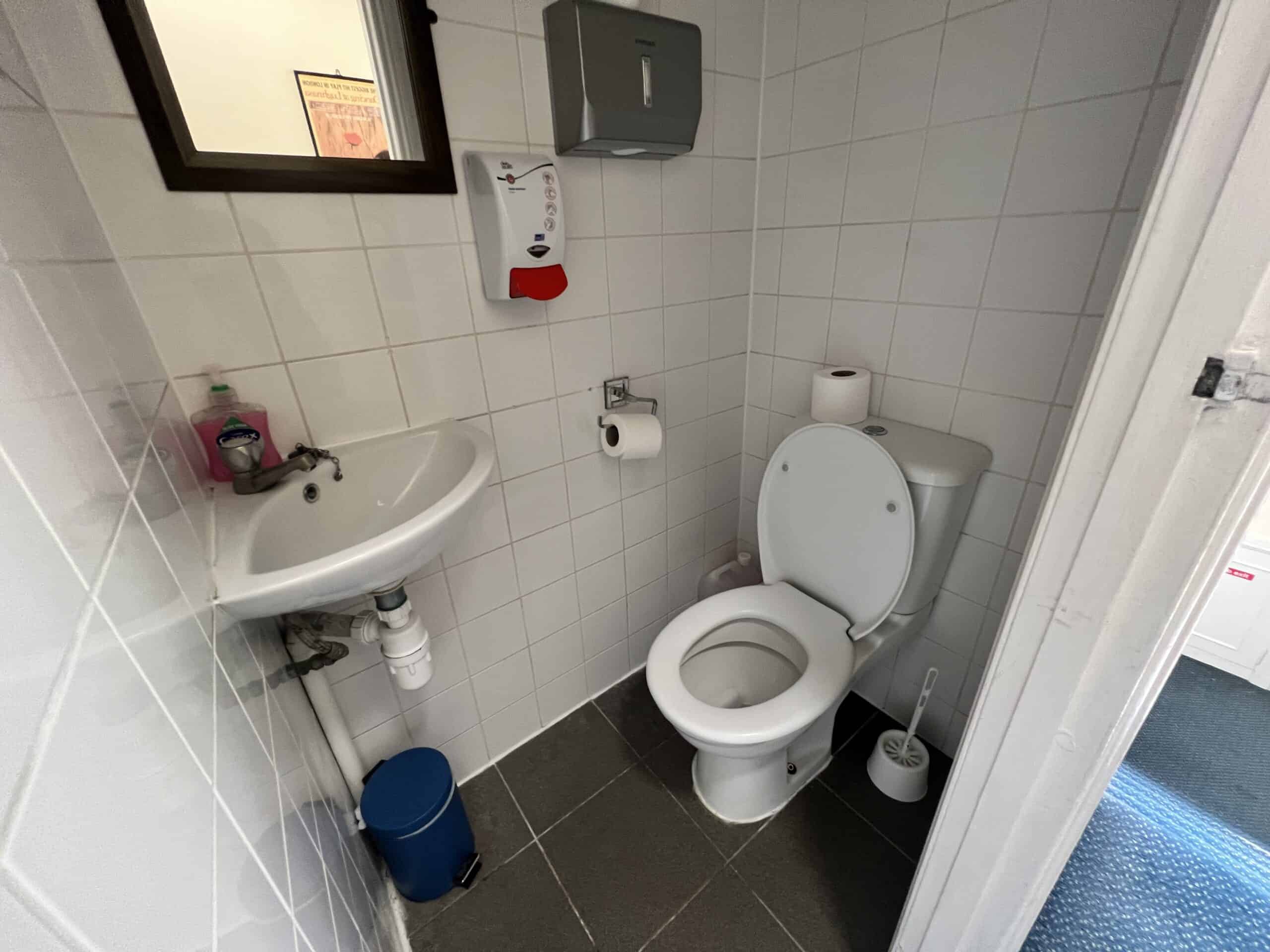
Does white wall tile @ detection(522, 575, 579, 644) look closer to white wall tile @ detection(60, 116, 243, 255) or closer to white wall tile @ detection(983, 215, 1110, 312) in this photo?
white wall tile @ detection(60, 116, 243, 255)

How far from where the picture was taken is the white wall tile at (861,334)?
1.21 metres

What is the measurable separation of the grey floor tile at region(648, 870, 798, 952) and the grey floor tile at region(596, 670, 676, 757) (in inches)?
14.9

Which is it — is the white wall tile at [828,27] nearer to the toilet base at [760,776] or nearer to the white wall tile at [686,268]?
the white wall tile at [686,268]

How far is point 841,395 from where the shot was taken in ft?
3.98

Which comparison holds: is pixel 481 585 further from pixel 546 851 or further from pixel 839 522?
pixel 839 522

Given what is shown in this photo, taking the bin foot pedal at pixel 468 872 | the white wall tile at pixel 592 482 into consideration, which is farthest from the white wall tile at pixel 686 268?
the bin foot pedal at pixel 468 872

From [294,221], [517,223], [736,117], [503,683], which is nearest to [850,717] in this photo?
[503,683]

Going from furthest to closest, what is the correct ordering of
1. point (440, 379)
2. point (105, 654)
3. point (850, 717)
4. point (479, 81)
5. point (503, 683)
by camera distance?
point (850, 717) < point (503, 683) < point (440, 379) < point (479, 81) < point (105, 654)

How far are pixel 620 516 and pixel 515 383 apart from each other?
1.61 ft

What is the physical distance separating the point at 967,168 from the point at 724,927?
157 centimetres

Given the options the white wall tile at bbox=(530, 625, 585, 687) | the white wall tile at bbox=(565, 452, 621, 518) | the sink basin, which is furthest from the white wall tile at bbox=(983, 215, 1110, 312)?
the white wall tile at bbox=(530, 625, 585, 687)

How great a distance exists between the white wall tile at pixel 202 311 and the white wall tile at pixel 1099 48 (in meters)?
1.33

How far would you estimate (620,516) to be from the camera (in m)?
1.44

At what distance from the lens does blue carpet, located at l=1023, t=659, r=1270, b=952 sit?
3.38 feet
